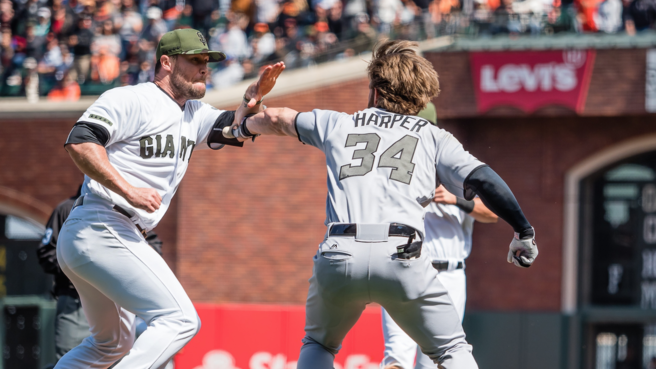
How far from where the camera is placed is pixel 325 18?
1608 cm

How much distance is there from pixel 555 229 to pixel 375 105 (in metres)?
12.4

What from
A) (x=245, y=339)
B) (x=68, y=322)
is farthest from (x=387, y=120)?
(x=245, y=339)

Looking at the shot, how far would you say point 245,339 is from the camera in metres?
10.9

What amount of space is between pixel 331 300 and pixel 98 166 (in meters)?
1.39

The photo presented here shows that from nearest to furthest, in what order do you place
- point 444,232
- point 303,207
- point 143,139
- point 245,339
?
point 143,139, point 444,232, point 245,339, point 303,207

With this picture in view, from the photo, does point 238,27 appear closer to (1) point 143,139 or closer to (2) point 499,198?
(1) point 143,139

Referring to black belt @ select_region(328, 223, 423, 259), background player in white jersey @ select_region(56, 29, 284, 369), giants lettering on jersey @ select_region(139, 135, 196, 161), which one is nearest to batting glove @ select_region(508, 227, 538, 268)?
black belt @ select_region(328, 223, 423, 259)

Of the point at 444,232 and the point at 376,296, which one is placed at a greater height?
the point at 444,232

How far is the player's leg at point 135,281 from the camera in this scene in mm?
4270

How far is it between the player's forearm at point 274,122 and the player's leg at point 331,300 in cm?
70

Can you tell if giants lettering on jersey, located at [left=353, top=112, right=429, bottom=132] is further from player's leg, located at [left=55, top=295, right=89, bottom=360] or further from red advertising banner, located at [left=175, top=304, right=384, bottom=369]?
red advertising banner, located at [left=175, top=304, right=384, bottom=369]

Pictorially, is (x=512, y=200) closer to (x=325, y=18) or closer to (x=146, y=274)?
(x=146, y=274)

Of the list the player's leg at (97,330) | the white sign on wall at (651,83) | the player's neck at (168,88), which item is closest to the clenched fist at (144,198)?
the player's leg at (97,330)

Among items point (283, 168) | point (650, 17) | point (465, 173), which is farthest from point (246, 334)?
point (650, 17)
